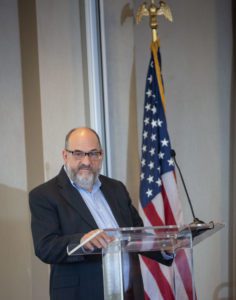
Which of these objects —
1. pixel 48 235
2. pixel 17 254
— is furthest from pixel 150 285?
pixel 48 235

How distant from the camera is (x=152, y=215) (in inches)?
148

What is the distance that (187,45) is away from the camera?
475 centimetres

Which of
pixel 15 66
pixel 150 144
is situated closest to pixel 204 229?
pixel 150 144

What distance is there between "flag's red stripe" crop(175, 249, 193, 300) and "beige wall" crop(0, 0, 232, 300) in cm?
185

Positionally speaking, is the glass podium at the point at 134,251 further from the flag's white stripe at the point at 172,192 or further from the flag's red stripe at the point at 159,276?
the flag's white stripe at the point at 172,192

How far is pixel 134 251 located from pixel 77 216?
0.39m

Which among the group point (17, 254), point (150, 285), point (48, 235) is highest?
point (48, 235)

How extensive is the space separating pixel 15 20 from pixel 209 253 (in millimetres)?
2626

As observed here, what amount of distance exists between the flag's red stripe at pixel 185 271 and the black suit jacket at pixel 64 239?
6.6 inches

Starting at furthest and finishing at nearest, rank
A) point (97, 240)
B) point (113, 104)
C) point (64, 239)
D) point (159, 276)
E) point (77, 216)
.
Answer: point (113, 104) < point (159, 276) < point (77, 216) < point (64, 239) < point (97, 240)

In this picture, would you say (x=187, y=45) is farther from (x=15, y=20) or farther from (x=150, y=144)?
(x=15, y=20)

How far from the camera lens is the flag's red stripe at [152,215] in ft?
12.4

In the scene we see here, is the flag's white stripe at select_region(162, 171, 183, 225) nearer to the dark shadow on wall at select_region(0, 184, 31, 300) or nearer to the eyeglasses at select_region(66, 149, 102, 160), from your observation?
the dark shadow on wall at select_region(0, 184, 31, 300)

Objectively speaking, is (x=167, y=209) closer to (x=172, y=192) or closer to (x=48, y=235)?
(x=172, y=192)
